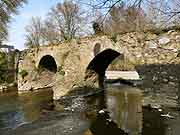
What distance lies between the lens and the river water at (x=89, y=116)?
35.4ft

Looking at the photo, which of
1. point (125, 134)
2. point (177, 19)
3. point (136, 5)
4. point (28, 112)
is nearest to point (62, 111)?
point (28, 112)

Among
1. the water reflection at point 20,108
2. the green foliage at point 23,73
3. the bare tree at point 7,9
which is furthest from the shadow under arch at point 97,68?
the green foliage at point 23,73

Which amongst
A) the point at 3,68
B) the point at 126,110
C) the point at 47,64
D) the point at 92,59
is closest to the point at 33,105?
the point at 92,59

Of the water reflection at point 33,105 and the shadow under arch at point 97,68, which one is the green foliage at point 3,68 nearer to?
Answer: the water reflection at point 33,105

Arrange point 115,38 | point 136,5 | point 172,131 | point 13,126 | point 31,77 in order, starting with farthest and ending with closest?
1. point 31,77
2. point 115,38
3. point 13,126
4. point 172,131
5. point 136,5

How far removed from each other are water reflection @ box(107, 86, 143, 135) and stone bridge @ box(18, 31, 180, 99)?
1.79 metres

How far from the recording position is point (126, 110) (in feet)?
46.2

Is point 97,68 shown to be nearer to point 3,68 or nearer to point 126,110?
point 126,110

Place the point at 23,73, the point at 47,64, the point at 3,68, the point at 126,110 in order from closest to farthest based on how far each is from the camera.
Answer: the point at 126,110 < the point at 23,73 < the point at 47,64 < the point at 3,68

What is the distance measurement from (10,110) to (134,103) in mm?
6649

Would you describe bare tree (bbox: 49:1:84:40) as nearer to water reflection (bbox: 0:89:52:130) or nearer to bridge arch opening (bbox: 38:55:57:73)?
bridge arch opening (bbox: 38:55:57:73)

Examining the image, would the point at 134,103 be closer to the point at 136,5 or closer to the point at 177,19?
the point at 177,19

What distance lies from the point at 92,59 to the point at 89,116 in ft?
18.4

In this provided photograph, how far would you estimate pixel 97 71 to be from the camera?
2022cm
